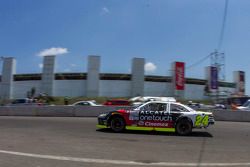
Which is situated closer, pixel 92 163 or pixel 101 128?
pixel 92 163

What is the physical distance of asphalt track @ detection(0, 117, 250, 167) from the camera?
9.30 meters

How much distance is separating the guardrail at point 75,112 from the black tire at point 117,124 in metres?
12.0

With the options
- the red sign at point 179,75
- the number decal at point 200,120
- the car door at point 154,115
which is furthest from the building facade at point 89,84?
the number decal at point 200,120

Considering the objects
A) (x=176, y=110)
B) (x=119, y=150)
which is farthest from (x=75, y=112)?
(x=119, y=150)

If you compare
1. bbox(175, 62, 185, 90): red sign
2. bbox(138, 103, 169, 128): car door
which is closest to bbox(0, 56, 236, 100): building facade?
bbox(175, 62, 185, 90): red sign

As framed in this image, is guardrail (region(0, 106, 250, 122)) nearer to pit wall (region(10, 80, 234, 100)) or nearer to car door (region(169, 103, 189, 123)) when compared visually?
car door (region(169, 103, 189, 123))

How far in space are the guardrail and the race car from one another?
1199 cm

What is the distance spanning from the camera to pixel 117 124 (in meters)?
16.4

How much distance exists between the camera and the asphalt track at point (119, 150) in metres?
9.30

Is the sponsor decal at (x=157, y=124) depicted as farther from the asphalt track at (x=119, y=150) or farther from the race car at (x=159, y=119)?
the asphalt track at (x=119, y=150)

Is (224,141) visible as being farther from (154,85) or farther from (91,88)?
(154,85)

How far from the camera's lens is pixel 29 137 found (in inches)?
559

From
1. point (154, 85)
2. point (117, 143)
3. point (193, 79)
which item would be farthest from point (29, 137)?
point (193, 79)

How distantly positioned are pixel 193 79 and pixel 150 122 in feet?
189
